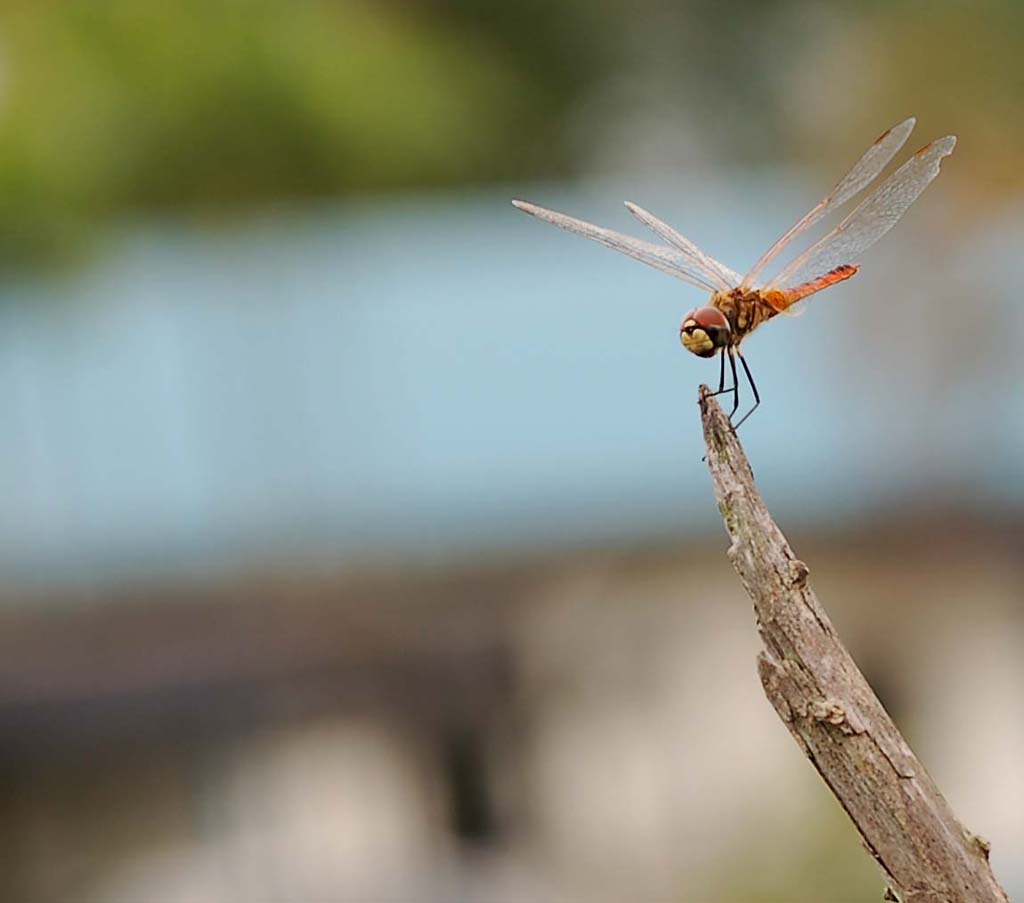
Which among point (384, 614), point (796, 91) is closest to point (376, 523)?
point (384, 614)

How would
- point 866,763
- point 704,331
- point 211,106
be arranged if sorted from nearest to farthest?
point 866,763
point 704,331
point 211,106

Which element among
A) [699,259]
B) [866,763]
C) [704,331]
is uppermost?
[699,259]

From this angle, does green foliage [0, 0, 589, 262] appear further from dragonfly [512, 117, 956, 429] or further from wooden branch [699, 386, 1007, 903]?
wooden branch [699, 386, 1007, 903]

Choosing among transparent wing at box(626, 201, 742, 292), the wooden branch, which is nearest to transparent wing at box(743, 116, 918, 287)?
transparent wing at box(626, 201, 742, 292)

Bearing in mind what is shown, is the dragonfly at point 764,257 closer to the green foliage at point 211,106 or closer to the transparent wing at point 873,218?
the transparent wing at point 873,218

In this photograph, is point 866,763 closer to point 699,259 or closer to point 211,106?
point 699,259

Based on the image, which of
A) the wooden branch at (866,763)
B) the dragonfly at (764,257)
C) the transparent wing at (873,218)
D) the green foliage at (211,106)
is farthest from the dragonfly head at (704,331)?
the green foliage at (211,106)

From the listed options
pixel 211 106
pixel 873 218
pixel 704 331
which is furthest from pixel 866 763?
pixel 211 106
